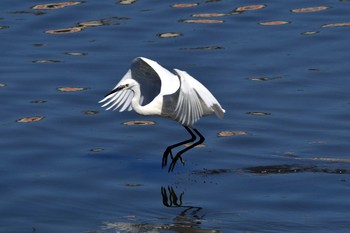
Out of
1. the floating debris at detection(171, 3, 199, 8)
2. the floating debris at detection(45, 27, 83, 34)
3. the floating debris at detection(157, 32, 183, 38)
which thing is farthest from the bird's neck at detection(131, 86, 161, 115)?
the floating debris at detection(171, 3, 199, 8)

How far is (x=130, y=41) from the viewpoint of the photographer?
1670cm

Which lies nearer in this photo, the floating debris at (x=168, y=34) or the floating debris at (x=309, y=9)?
the floating debris at (x=168, y=34)

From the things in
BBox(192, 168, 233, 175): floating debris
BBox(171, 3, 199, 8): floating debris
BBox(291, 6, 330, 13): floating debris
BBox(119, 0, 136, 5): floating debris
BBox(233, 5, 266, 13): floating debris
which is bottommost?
BBox(192, 168, 233, 175): floating debris

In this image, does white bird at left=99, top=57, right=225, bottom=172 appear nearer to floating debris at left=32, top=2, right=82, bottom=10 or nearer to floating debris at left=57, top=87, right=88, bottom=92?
Result: floating debris at left=57, top=87, right=88, bottom=92

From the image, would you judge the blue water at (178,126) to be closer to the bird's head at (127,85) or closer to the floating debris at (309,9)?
the floating debris at (309,9)

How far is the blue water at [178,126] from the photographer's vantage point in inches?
406

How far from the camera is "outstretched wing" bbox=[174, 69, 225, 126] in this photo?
11031 millimetres

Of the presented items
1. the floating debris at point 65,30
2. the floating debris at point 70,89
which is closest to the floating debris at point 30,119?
the floating debris at point 70,89

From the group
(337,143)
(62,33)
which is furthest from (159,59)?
(337,143)

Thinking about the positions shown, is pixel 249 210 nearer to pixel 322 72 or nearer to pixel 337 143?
pixel 337 143

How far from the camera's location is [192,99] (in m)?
11.1

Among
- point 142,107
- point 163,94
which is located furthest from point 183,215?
point 142,107

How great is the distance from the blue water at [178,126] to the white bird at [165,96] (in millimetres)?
451

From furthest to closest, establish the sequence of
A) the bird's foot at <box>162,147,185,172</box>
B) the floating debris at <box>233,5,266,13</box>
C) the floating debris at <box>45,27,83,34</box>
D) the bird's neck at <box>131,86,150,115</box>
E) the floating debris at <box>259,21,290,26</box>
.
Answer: the floating debris at <box>233,5,266,13</box>
the floating debris at <box>259,21,290,26</box>
the floating debris at <box>45,27,83,34</box>
the bird's neck at <box>131,86,150,115</box>
the bird's foot at <box>162,147,185,172</box>
